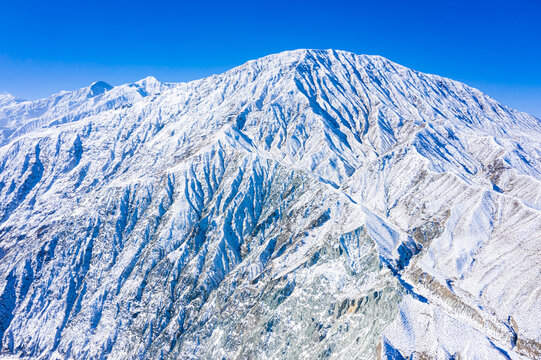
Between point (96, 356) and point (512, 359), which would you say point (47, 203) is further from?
point (512, 359)

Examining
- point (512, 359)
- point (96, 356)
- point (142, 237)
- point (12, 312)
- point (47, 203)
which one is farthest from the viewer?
point (47, 203)

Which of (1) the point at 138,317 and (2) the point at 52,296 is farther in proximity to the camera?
(2) the point at 52,296

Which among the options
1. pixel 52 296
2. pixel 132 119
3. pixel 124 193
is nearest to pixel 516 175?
pixel 124 193

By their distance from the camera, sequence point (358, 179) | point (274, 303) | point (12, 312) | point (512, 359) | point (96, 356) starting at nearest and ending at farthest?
point (512, 359), point (274, 303), point (96, 356), point (12, 312), point (358, 179)

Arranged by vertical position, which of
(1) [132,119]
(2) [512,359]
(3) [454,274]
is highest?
(1) [132,119]

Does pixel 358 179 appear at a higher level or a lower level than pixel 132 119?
lower

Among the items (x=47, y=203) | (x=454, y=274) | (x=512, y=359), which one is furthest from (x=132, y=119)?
(x=512, y=359)
